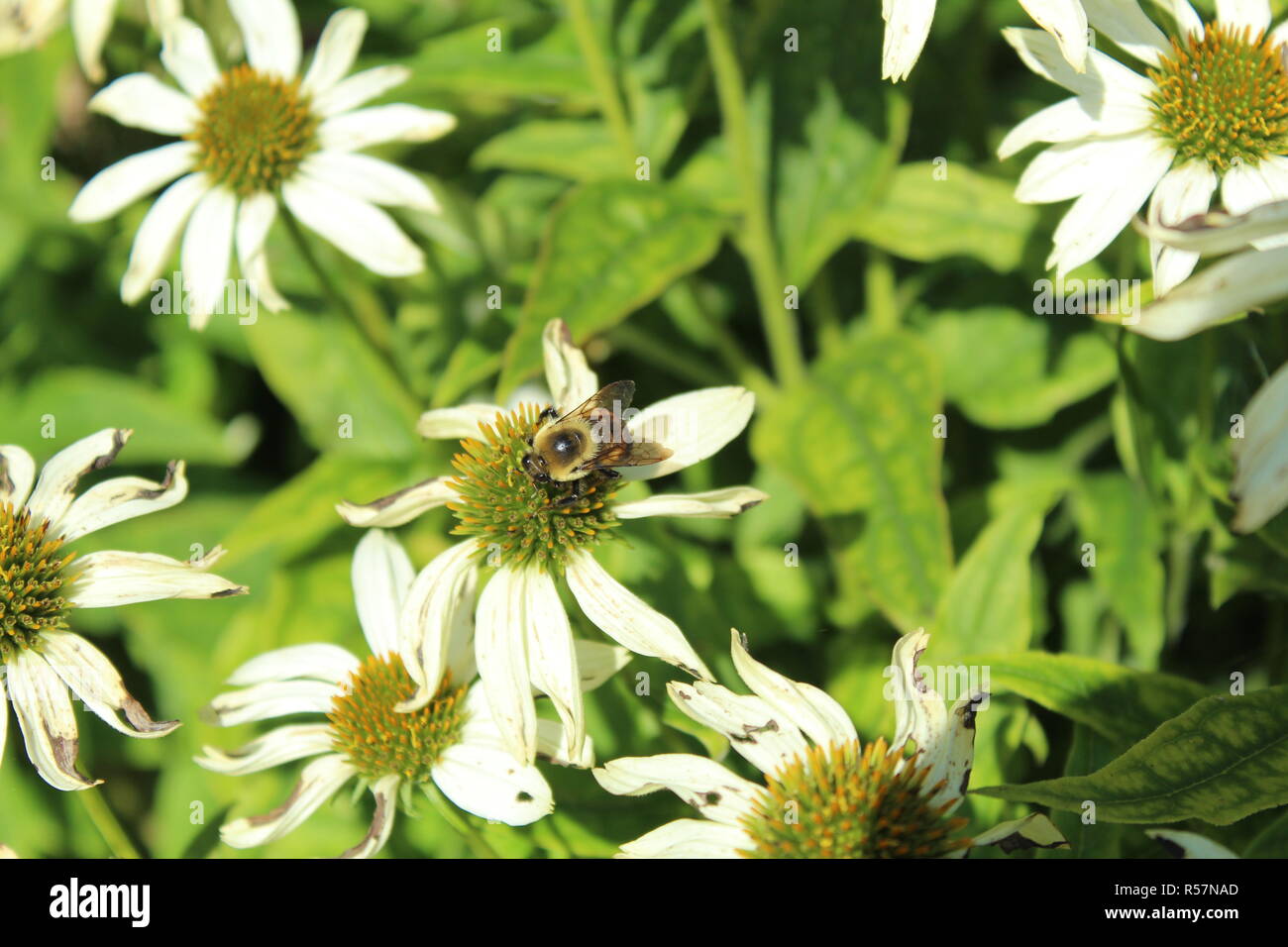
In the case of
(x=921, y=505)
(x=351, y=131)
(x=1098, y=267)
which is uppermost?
(x=351, y=131)

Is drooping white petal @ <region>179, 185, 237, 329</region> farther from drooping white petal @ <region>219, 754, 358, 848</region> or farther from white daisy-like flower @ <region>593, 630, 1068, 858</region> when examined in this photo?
white daisy-like flower @ <region>593, 630, 1068, 858</region>

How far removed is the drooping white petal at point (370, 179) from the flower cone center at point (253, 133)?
0.05 meters

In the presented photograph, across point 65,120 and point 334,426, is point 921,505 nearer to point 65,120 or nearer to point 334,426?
point 334,426

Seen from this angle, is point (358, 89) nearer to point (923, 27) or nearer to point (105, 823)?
point (923, 27)

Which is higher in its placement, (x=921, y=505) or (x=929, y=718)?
(x=921, y=505)

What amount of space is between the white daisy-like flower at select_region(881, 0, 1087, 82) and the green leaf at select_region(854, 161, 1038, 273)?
703 mm

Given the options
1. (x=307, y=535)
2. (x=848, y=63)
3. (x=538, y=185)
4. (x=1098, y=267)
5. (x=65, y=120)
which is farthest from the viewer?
(x=65, y=120)

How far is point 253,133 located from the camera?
2.41 meters

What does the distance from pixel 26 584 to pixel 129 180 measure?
3.30 feet

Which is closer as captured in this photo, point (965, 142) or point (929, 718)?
point (929, 718)

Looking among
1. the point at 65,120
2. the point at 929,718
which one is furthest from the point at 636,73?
the point at 65,120

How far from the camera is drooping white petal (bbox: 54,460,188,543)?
6.65ft

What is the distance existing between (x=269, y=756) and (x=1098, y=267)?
6.13 feet
